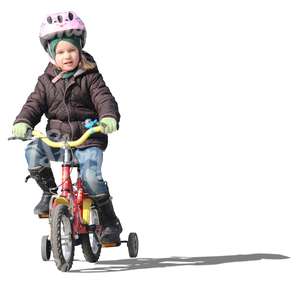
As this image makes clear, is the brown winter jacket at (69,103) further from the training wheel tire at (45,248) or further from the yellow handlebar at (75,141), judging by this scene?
the training wheel tire at (45,248)

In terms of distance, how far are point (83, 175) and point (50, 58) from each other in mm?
1570

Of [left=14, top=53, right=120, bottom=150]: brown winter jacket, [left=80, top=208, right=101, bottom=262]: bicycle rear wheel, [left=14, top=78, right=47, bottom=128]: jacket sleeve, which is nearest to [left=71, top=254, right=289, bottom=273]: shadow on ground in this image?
[left=80, top=208, right=101, bottom=262]: bicycle rear wheel

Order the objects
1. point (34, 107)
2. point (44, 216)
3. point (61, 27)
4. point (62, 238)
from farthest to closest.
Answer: point (44, 216)
point (34, 107)
point (61, 27)
point (62, 238)

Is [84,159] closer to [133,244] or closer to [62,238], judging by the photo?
[62,238]

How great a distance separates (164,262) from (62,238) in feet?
4.99

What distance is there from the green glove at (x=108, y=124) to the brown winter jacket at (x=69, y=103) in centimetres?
39

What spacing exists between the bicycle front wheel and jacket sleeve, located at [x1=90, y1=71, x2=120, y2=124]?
4.24 feet

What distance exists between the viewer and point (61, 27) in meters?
→ 13.6

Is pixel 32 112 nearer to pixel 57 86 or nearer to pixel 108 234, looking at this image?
pixel 57 86

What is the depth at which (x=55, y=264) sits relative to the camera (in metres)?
13.3

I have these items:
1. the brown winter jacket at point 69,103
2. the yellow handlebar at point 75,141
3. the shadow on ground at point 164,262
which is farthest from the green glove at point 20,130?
the shadow on ground at point 164,262

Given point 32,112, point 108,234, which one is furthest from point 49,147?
point 108,234

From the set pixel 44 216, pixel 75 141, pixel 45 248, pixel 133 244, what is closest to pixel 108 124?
pixel 75 141

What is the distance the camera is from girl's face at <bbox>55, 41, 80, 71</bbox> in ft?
44.8
